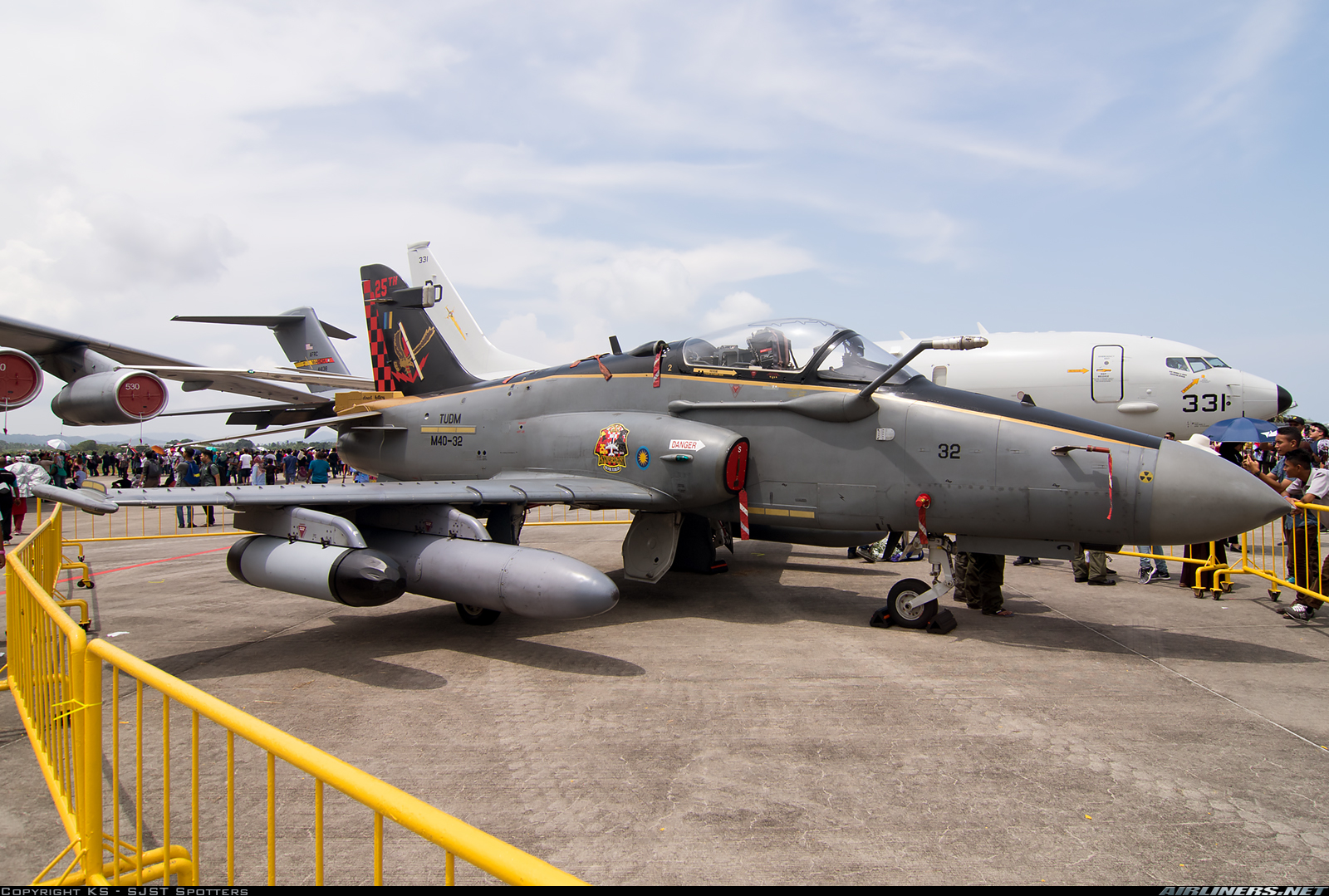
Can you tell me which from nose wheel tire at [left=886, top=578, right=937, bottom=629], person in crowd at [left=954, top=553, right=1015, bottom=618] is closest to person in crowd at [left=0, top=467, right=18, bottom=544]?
nose wheel tire at [left=886, top=578, right=937, bottom=629]

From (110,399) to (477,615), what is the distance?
5.95 metres

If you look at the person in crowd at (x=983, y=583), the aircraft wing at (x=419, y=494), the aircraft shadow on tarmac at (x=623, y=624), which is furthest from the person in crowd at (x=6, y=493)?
the person in crowd at (x=983, y=583)

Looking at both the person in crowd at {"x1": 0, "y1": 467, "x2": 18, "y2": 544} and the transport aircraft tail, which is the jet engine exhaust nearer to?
the person in crowd at {"x1": 0, "y1": 467, "x2": 18, "y2": 544}

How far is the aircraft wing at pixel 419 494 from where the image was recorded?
19.6 feet

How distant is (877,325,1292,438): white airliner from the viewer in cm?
1245

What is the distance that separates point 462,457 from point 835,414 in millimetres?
4909

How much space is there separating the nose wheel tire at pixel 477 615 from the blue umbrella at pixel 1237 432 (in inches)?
439

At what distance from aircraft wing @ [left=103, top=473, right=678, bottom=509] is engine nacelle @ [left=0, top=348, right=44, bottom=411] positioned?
3.50 meters

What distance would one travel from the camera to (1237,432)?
36.8 feet

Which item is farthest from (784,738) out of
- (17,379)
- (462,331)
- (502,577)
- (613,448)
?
(462,331)

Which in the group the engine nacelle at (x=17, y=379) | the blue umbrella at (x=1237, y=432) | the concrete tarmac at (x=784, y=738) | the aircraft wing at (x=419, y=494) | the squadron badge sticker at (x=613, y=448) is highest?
the engine nacelle at (x=17, y=379)

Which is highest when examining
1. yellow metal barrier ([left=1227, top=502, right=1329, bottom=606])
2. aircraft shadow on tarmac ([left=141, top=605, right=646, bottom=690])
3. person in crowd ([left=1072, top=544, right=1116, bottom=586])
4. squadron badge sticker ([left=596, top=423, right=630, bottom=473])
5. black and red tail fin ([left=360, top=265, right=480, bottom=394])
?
black and red tail fin ([left=360, top=265, right=480, bottom=394])

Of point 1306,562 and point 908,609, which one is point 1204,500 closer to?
point 908,609

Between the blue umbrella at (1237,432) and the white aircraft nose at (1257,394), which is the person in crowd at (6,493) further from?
the white aircraft nose at (1257,394)
